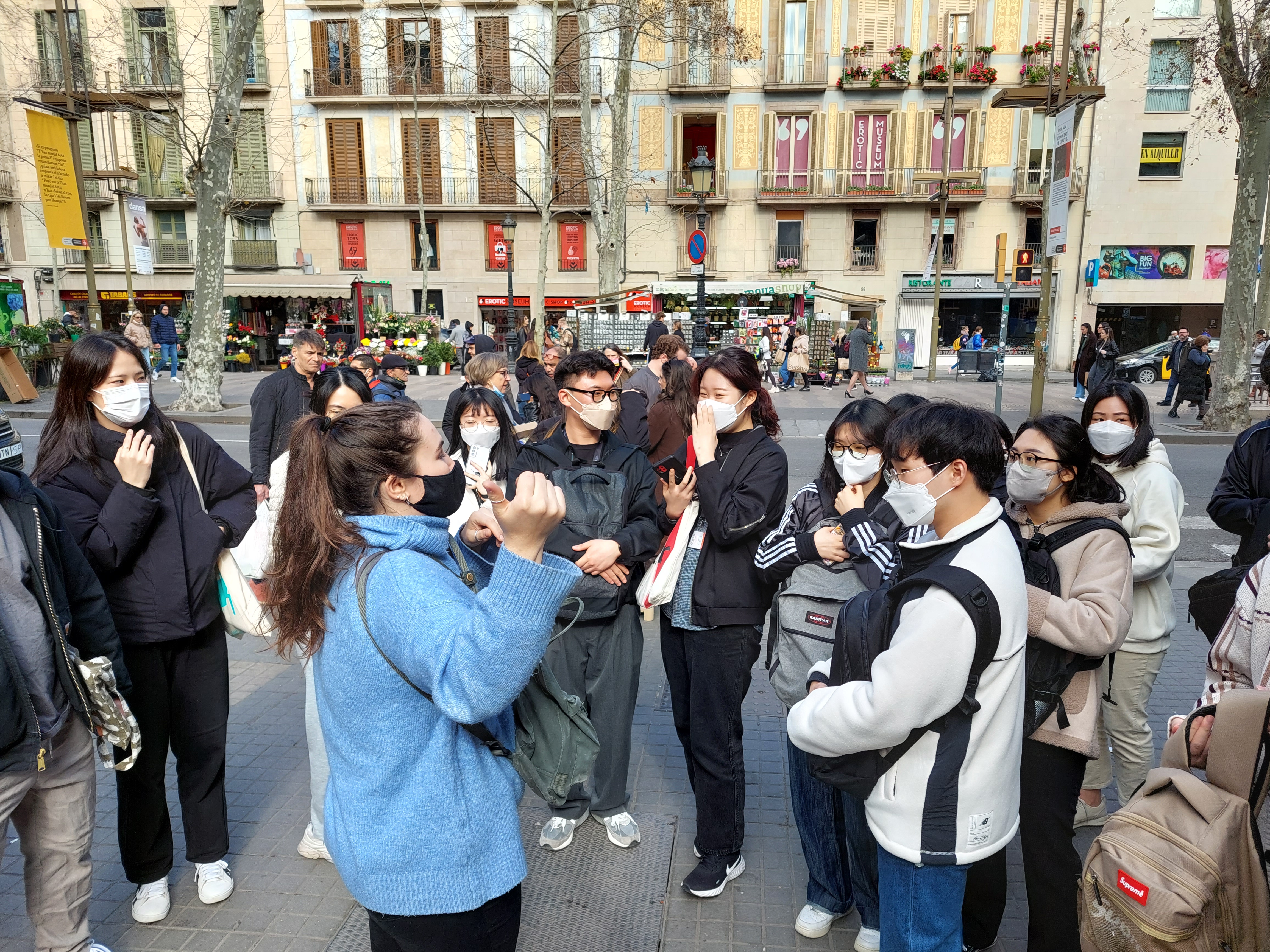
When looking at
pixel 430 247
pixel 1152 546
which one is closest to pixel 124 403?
pixel 1152 546

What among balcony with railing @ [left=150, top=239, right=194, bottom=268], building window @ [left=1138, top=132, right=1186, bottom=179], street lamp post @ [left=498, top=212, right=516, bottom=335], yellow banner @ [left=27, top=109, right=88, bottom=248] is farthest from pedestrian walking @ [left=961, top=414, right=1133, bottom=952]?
balcony with railing @ [left=150, top=239, right=194, bottom=268]

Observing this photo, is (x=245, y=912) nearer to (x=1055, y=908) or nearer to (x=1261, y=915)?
(x=1055, y=908)

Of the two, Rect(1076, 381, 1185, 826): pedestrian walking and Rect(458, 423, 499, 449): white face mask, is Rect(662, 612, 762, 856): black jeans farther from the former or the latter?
Rect(458, 423, 499, 449): white face mask

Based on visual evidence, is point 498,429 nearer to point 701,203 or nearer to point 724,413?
point 724,413

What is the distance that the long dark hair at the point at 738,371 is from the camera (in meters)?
3.33

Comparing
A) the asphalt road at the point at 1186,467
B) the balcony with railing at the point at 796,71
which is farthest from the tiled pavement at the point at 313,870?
the balcony with railing at the point at 796,71

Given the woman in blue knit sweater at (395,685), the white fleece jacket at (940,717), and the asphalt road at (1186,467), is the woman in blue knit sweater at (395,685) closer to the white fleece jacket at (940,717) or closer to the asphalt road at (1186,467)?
the white fleece jacket at (940,717)

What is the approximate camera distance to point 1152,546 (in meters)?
3.47

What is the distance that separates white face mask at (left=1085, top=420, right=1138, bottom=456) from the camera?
359 cm

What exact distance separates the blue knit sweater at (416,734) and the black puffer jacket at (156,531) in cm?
144

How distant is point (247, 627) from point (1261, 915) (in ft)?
10.0

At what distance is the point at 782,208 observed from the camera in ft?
107

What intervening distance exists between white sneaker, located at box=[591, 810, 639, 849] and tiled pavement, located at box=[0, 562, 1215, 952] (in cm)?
9

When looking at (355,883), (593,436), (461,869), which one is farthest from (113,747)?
(593,436)
